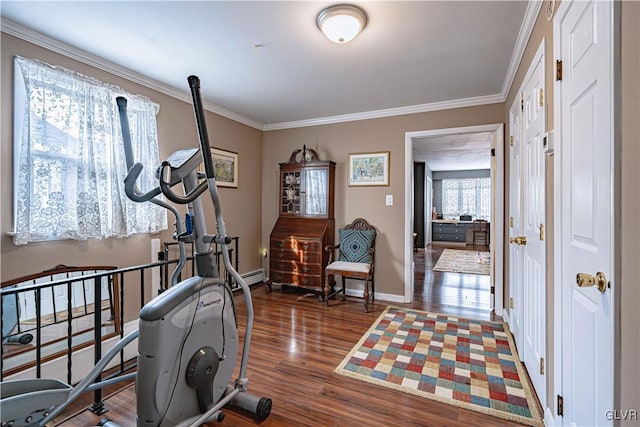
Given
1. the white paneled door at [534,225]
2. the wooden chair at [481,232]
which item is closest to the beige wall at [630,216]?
the white paneled door at [534,225]

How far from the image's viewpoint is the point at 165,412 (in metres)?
1.35

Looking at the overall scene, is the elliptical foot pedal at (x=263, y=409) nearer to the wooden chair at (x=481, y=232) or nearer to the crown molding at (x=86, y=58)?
the crown molding at (x=86, y=58)

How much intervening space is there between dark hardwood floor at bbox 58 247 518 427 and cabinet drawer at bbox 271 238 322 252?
25.4 inches

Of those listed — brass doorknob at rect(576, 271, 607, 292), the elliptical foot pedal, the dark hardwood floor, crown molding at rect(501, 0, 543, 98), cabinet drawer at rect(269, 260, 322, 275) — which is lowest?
the dark hardwood floor

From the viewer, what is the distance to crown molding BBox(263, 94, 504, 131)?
336cm

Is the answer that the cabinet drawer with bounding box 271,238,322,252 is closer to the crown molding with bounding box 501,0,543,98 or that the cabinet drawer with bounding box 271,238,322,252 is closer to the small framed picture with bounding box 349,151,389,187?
the small framed picture with bounding box 349,151,389,187

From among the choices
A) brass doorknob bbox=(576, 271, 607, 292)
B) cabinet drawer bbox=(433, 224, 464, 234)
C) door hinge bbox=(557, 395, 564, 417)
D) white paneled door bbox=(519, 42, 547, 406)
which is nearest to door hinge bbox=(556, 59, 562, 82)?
white paneled door bbox=(519, 42, 547, 406)

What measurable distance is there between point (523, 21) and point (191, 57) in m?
2.50

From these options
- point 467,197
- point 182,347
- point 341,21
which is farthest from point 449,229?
point 182,347

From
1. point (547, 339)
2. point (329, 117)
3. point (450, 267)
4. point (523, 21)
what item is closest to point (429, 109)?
point (329, 117)

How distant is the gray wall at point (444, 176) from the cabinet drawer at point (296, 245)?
26.2ft

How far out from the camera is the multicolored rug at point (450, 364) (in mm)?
1793

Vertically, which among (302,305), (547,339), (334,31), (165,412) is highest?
(334,31)

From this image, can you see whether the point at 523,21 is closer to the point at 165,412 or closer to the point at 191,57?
the point at 191,57
